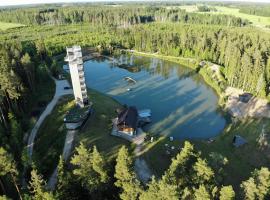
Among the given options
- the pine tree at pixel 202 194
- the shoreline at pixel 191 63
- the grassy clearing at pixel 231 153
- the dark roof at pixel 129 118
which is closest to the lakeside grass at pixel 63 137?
the dark roof at pixel 129 118

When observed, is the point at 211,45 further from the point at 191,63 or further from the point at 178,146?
the point at 178,146

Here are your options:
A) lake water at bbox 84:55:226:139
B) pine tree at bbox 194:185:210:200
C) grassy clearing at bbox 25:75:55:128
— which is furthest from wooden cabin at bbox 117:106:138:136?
pine tree at bbox 194:185:210:200

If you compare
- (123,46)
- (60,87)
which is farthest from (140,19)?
(60,87)

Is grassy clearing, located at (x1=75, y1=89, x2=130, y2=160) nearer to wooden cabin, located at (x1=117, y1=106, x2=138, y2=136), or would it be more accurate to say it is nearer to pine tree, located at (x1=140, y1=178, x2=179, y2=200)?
wooden cabin, located at (x1=117, y1=106, x2=138, y2=136)

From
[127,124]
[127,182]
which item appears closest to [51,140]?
[127,124]

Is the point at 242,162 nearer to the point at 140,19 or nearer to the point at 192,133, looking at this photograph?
the point at 192,133

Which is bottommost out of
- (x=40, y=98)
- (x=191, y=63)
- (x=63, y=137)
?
(x=191, y=63)
